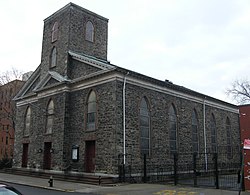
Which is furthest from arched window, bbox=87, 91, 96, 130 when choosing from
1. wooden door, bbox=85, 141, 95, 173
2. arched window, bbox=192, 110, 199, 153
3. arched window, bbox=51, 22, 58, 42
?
arched window, bbox=192, 110, 199, 153

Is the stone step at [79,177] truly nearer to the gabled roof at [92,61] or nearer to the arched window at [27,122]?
the arched window at [27,122]

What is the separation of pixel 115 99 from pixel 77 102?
4.69m

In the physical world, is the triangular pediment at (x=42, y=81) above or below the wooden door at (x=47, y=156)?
above

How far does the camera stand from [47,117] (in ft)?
88.1

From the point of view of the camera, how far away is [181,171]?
26.0m

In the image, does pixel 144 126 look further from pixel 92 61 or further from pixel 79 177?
pixel 92 61

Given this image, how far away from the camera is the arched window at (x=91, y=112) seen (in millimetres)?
22938

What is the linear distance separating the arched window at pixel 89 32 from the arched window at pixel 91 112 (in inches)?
294

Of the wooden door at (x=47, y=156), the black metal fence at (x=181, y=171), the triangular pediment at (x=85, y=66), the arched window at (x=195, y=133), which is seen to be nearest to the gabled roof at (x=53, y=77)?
the triangular pediment at (x=85, y=66)

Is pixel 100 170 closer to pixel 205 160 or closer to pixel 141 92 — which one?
pixel 141 92

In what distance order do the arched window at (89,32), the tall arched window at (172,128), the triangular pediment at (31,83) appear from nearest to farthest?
the tall arched window at (172,128)
the arched window at (89,32)
the triangular pediment at (31,83)

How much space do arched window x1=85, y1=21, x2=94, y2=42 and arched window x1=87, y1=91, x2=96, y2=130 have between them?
294 inches

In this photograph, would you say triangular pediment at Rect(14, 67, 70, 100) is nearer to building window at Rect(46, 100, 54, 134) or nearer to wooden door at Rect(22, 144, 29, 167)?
building window at Rect(46, 100, 54, 134)

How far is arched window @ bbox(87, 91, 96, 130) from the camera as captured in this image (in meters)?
22.9
